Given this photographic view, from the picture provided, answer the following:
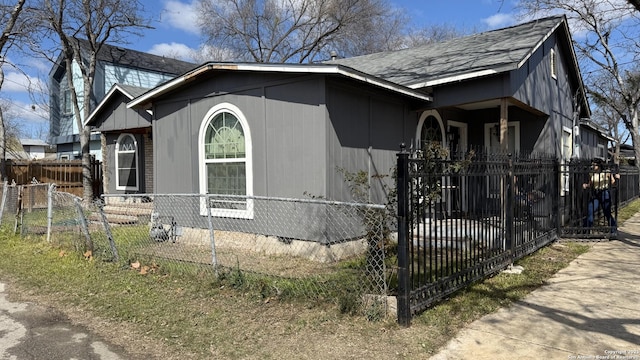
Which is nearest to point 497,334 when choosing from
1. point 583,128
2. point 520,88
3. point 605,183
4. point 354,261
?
point 354,261

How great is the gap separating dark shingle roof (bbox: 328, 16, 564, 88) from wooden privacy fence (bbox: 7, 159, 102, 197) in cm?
1150

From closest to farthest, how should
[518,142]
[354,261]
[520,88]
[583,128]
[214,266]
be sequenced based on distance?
[214,266] < [354,261] < [520,88] < [518,142] < [583,128]

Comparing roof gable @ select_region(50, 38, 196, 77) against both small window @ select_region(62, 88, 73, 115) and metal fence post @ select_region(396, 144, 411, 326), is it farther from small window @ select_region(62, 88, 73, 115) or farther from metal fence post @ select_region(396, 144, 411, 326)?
metal fence post @ select_region(396, 144, 411, 326)

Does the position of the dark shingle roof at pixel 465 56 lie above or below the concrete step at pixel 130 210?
above

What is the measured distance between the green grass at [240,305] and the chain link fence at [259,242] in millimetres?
63

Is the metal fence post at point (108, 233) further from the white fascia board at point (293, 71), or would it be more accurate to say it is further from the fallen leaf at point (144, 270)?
the white fascia board at point (293, 71)

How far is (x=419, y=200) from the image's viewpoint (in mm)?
4453

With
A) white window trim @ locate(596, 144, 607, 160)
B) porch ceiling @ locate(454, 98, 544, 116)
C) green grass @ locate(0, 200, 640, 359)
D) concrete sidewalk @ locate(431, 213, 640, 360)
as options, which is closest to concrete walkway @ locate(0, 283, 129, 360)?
green grass @ locate(0, 200, 640, 359)

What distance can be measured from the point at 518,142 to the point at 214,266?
896 centimetres

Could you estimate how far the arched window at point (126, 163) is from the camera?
46.3 ft

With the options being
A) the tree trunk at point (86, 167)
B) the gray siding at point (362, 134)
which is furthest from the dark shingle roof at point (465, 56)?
the tree trunk at point (86, 167)

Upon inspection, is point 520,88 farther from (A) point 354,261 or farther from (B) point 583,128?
(B) point 583,128

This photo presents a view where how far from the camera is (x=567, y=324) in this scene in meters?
4.25

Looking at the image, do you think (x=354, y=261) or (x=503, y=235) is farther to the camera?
(x=354, y=261)
